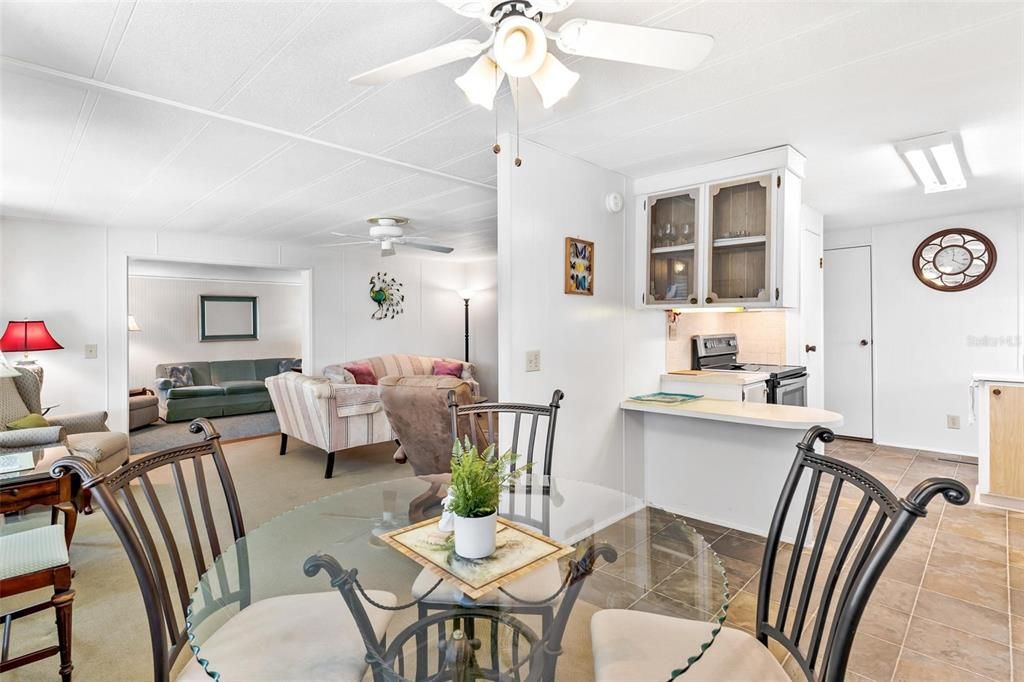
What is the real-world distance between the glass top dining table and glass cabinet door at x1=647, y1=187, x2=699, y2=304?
5.92 feet

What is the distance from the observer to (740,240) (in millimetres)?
3035

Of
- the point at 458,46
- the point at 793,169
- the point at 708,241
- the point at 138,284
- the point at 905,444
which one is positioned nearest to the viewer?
the point at 458,46

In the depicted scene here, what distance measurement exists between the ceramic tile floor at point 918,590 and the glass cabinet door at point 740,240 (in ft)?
4.80

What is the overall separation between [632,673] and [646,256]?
8.61 ft

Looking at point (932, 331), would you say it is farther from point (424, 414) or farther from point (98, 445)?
point (98, 445)

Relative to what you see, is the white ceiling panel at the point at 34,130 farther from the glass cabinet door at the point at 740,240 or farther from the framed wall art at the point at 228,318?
the framed wall art at the point at 228,318

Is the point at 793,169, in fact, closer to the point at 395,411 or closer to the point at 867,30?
the point at 867,30

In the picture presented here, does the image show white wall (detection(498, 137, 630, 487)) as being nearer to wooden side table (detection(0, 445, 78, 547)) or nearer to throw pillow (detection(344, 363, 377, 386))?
wooden side table (detection(0, 445, 78, 547))

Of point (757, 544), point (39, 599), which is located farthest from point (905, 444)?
point (39, 599)

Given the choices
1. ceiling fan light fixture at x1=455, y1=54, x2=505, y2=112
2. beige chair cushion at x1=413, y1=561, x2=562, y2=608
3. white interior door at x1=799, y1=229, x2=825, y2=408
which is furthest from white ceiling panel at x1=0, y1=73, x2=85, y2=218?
white interior door at x1=799, y1=229, x2=825, y2=408

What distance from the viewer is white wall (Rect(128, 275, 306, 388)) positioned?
26.7 ft

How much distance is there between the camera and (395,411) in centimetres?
348

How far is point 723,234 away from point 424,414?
2167mm

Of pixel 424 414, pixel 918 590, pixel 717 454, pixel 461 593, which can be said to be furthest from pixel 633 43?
pixel 918 590
